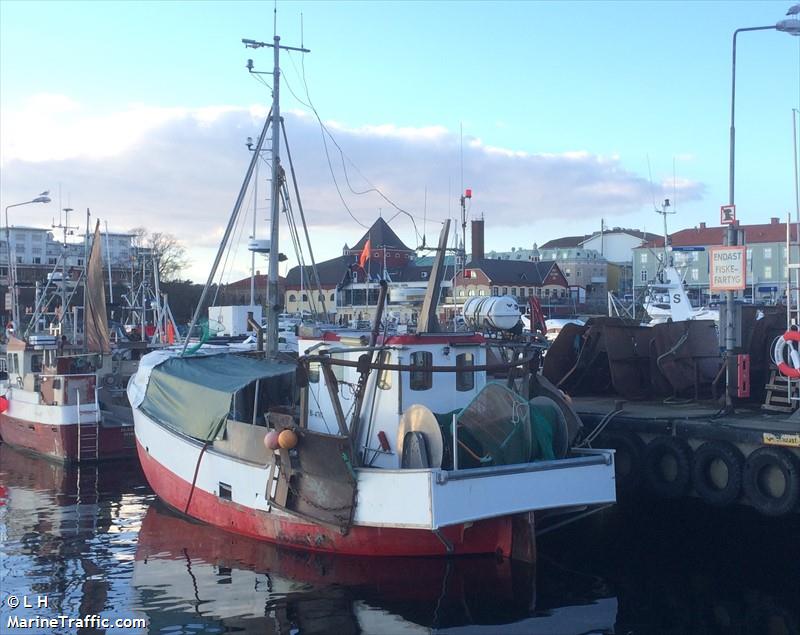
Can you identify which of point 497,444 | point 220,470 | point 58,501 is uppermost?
point 497,444

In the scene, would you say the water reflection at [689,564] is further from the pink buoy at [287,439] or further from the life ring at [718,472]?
the pink buoy at [287,439]

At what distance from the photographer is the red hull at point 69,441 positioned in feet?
78.0

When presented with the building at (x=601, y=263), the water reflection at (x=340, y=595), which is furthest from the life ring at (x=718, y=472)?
the building at (x=601, y=263)

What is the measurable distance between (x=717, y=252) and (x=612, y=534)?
20.2 ft

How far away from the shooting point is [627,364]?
20.2 metres

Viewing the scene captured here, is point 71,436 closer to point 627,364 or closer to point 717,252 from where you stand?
point 627,364

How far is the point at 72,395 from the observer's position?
23875 mm

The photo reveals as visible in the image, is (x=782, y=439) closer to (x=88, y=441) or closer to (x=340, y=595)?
(x=340, y=595)

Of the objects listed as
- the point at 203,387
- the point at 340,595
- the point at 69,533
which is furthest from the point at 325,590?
the point at 69,533

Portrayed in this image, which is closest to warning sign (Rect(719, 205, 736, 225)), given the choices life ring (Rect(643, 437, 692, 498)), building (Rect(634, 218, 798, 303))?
life ring (Rect(643, 437, 692, 498))

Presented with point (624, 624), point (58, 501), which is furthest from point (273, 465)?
point (58, 501)

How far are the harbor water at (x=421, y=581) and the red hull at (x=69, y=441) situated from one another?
270 inches

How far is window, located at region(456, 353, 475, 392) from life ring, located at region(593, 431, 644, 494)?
163 inches

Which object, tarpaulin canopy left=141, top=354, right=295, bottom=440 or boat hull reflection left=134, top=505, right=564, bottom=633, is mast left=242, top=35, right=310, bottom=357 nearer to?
tarpaulin canopy left=141, top=354, right=295, bottom=440
